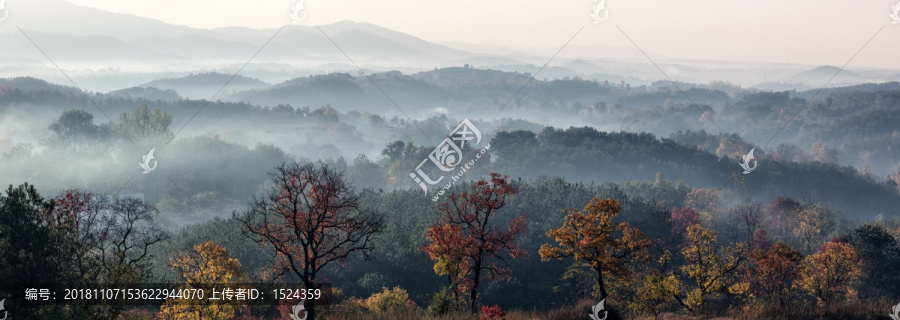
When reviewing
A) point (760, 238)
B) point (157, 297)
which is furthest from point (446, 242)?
point (760, 238)

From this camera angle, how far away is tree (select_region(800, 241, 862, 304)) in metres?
57.1

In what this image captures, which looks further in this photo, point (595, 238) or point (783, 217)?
point (783, 217)

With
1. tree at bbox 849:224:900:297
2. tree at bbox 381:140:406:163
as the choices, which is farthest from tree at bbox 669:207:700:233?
tree at bbox 381:140:406:163

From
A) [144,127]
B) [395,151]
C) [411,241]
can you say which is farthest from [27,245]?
[395,151]

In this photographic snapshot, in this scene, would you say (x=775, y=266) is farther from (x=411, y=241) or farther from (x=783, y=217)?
(x=783, y=217)

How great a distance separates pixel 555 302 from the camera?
213 ft

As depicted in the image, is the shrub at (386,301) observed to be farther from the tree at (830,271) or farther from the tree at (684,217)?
the tree at (684,217)

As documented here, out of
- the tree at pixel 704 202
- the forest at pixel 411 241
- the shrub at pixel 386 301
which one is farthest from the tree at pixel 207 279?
the tree at pixel 704 202

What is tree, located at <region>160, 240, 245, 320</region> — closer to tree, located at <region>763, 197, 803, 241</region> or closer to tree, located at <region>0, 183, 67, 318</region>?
tree, located at <region>0, 183, 67, 318</region>

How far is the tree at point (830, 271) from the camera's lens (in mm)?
57062

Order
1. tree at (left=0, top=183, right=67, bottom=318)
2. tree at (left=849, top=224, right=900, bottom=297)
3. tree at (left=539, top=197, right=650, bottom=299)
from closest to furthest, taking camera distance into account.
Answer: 1. tree at (left=0, top=183, right=67, bottom=318)
2. tree at (left=539, top=197, right=650, bottom=299)
3. tree at (left=849, top=224, right=900, bottom=297)

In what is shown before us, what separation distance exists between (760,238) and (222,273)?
81232 millimetres

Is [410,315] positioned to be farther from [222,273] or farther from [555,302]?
[555,302]

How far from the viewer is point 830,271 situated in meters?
58.2
